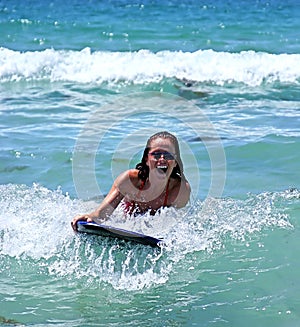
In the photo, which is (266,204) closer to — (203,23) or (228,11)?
(203,23)

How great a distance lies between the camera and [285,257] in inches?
207

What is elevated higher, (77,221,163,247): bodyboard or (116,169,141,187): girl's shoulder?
(116,169,141,187): girl's shoulder

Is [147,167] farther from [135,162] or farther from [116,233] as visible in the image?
[135,162]

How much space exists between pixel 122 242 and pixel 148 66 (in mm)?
10223

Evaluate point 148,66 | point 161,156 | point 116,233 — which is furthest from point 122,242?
point 148,66

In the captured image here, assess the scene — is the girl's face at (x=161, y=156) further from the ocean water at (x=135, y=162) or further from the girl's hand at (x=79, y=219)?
the girl's hand at (x=79, y=219)

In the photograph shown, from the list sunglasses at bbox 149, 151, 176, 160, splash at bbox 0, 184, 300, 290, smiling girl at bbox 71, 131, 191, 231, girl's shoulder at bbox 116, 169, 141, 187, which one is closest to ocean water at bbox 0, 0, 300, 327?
splash at bbox 0, 184, 300, 290

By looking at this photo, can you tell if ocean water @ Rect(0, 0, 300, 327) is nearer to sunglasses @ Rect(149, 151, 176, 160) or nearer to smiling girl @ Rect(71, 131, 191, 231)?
smiling girl @ Rect(71, 131, 191, 231)

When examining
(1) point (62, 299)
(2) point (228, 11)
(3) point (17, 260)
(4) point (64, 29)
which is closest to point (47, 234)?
(3) point (17, 260)

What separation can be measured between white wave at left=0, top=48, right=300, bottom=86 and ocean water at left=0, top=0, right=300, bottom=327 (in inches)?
1.7

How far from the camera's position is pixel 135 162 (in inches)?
313

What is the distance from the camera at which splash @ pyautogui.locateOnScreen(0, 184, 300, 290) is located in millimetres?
5066

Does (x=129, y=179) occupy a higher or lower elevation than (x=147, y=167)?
lower

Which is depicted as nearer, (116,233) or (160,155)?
(116,233)
